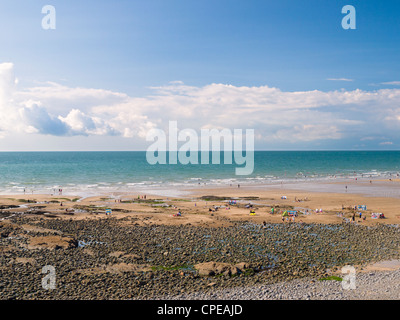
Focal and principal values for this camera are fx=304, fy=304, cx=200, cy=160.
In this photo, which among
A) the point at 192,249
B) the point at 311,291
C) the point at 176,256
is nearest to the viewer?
the point at 311,291

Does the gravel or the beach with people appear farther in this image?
the beach with people

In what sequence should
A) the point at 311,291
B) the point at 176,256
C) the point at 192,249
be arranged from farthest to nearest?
the point at 192,249, the point at 176,256, the point at 311,291

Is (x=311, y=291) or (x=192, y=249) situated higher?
(x=311, y=291)

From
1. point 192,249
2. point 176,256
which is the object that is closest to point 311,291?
point 176,256

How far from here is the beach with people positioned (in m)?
19.7

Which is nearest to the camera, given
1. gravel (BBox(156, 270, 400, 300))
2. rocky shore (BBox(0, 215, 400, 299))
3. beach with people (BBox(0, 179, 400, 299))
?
gravel (BBox(156, 270, 400, 300))

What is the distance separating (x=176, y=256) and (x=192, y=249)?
2.36m

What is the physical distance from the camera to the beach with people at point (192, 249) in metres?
19.7

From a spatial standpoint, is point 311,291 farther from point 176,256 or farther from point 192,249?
point 192,249

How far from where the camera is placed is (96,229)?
35.3 meters

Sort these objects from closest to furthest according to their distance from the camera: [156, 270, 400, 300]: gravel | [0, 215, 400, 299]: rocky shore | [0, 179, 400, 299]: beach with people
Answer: [156, 270, 400, 300]: gravel < [0, 215, 400, 299]: rocky shore < [0, 179, 400, 299]: beach with people

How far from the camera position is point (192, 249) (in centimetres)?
2772

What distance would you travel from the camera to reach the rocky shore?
19578mm

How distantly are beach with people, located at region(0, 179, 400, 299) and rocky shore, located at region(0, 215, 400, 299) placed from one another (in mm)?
84
